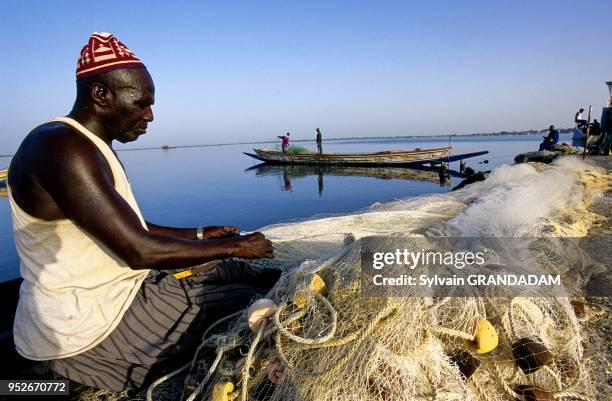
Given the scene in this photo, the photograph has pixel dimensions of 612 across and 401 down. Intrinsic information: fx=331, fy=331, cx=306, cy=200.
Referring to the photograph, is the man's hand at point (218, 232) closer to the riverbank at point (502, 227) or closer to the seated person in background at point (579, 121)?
the riverbank at point (502, 227)

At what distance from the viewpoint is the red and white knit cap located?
1568 mm

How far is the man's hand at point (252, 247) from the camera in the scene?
1762 millimetres

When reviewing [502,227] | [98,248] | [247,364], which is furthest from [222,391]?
[502,227]

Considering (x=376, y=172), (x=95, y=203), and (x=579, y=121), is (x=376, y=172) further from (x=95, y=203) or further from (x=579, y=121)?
(x=95, y=203)

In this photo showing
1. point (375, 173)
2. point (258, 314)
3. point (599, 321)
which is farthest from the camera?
point (375, 173)

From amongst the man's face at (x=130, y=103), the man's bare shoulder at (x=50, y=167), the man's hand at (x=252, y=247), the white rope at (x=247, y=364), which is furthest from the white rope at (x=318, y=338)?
the man's face at (x=130, y=103)

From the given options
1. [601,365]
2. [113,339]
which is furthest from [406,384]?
[113,339]

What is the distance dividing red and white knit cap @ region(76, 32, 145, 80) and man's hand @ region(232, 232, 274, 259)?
1.04 metres

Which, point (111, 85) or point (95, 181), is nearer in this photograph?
point (95, 181)

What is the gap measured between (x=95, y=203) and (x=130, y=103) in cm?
59

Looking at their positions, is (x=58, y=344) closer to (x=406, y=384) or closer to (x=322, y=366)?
(x=322, y=366)

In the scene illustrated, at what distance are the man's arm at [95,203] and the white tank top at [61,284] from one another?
6.1 inches

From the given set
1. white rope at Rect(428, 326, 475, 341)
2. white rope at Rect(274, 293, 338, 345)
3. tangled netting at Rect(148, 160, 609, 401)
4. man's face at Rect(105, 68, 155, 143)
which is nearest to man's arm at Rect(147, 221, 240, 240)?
tangled netting at Rect(148, 160, 609, 401)

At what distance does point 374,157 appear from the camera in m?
25.4
